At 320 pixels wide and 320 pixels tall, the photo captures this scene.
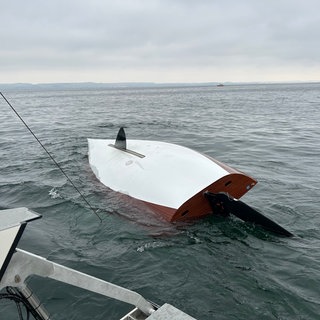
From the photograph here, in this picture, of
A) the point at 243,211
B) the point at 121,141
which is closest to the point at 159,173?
the point at 243,211

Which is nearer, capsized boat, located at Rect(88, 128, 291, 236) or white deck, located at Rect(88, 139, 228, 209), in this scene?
capsized boat, located at Rect(88, 128, 291, 236)

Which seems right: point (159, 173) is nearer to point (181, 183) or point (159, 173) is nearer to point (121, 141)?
point (181, 183)

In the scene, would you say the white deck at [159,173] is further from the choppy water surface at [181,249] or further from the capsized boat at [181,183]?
the choppy water surface at [181,249]

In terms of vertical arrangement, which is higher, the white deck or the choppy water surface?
the white deck

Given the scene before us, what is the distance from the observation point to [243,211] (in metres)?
8.40

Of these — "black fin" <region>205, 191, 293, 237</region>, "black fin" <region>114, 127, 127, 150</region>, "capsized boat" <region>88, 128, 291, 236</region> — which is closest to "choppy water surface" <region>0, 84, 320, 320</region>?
"black fin" <region>205, 191, 293, 237</region>

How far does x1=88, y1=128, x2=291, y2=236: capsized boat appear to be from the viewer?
27.8ft

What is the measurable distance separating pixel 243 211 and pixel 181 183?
5.69 feet

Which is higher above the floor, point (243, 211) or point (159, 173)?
point (159, 173)

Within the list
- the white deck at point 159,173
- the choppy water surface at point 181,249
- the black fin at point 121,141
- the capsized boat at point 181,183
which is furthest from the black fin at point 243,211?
the black fin at point 121,141

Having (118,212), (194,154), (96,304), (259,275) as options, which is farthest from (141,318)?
(194,154)

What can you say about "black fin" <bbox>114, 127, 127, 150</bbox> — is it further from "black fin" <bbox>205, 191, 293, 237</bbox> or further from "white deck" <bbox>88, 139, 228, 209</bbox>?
"black fin" <bbox>205, 191, 293, 237</bbox>

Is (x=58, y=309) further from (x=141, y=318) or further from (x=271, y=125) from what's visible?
(x=271, y=125)

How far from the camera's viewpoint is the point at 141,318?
414cm
